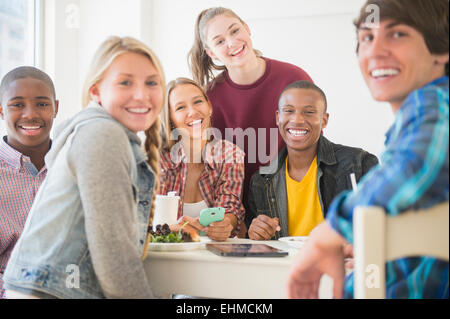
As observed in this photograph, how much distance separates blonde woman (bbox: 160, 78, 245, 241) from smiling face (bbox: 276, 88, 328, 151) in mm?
211

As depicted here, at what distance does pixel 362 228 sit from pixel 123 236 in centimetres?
51

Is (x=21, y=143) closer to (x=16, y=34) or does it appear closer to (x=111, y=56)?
(x=111, y=56)

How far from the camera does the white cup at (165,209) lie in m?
1.42

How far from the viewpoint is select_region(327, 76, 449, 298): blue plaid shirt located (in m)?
0.65

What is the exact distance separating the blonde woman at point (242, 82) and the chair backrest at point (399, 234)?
142 centimetres

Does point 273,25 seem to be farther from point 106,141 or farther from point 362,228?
point 362,228

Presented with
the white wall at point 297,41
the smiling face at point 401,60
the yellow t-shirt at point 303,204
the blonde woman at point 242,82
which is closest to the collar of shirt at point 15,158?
the blonde woman at point 242,82

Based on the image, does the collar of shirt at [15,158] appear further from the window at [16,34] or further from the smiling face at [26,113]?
the window at [16,34]

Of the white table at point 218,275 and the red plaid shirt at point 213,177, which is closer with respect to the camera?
the white table at point 218,275

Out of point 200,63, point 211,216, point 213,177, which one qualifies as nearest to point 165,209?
point 211,216

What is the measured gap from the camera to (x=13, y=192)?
1611 millimetres

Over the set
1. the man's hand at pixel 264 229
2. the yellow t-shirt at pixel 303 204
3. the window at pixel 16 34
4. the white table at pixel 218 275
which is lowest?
the white table at pixel 218 275

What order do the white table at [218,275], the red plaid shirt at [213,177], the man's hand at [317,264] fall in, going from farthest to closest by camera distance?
the red plaid shirt at [213,177] → the white table at [218,275] → the man's hand at [317,264]

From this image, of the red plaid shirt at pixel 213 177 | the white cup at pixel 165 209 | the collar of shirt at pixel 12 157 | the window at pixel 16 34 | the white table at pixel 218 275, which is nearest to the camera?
the white table at pixel 218 275
